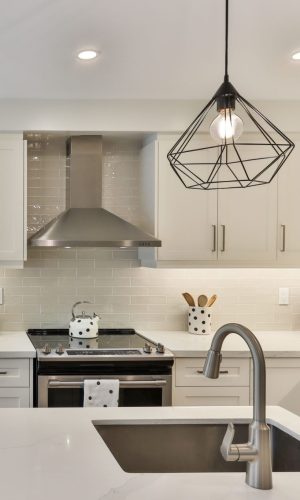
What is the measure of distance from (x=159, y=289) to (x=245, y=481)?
271 cm

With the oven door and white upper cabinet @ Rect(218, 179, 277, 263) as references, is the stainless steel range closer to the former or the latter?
the oven door

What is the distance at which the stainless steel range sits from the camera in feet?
11.1

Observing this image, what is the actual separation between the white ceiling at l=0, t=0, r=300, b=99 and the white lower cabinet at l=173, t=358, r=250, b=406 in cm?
162

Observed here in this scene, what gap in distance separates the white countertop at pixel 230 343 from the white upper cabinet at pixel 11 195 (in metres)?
1.04

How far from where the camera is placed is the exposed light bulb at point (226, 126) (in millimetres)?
1587

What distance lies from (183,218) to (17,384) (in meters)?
1.43

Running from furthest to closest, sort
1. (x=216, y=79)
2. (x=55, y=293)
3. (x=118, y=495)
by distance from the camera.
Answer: (x=55, y=293) → (x=216, y=79) → (x=118, y=495)

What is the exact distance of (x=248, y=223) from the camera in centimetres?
388

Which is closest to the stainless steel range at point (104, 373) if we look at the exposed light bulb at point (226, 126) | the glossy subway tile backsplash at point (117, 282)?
the glossy subway tile backsplash at point (117, 282)

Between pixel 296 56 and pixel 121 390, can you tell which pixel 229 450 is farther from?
pixel 296 56

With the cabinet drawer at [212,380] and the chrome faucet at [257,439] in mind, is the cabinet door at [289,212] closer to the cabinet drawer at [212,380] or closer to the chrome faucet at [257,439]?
the cabinet drawer at [212,380]

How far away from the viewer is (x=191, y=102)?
3.83 metres

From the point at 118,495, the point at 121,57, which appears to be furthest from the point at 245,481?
the point at 121,57

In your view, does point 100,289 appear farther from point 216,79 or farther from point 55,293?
point 216,79
